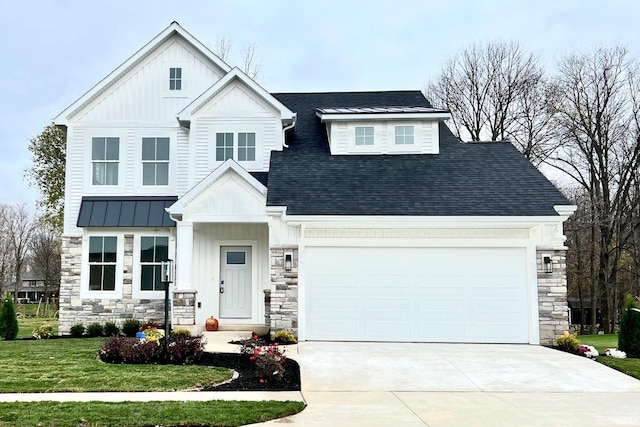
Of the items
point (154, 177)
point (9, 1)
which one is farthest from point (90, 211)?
point (9, 1)

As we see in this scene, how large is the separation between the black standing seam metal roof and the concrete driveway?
672cm

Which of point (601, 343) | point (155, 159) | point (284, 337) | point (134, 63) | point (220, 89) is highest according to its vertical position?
point (134, 63)

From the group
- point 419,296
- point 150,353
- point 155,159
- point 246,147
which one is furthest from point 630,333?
point 155,159

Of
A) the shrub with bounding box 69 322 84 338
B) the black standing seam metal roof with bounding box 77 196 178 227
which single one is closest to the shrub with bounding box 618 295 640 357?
the black standing seam metal roof with bounding box 77 196 178 227

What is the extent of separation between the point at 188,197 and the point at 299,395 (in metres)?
7.99

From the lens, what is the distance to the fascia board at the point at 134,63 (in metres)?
16.4

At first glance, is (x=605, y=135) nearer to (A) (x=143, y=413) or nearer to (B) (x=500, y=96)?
(B) (x=500, y=96)

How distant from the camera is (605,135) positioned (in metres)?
25.4

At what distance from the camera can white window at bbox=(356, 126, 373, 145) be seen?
16.2 metres

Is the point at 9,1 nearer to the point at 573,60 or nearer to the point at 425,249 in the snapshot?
the point at 425,249

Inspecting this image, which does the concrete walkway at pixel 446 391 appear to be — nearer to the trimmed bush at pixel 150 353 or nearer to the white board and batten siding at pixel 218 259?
the trimmed bush at pixel 150 353

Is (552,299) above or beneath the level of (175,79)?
beneath

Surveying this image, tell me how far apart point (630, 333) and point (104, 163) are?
1483 cm

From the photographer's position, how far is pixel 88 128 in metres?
16.6
